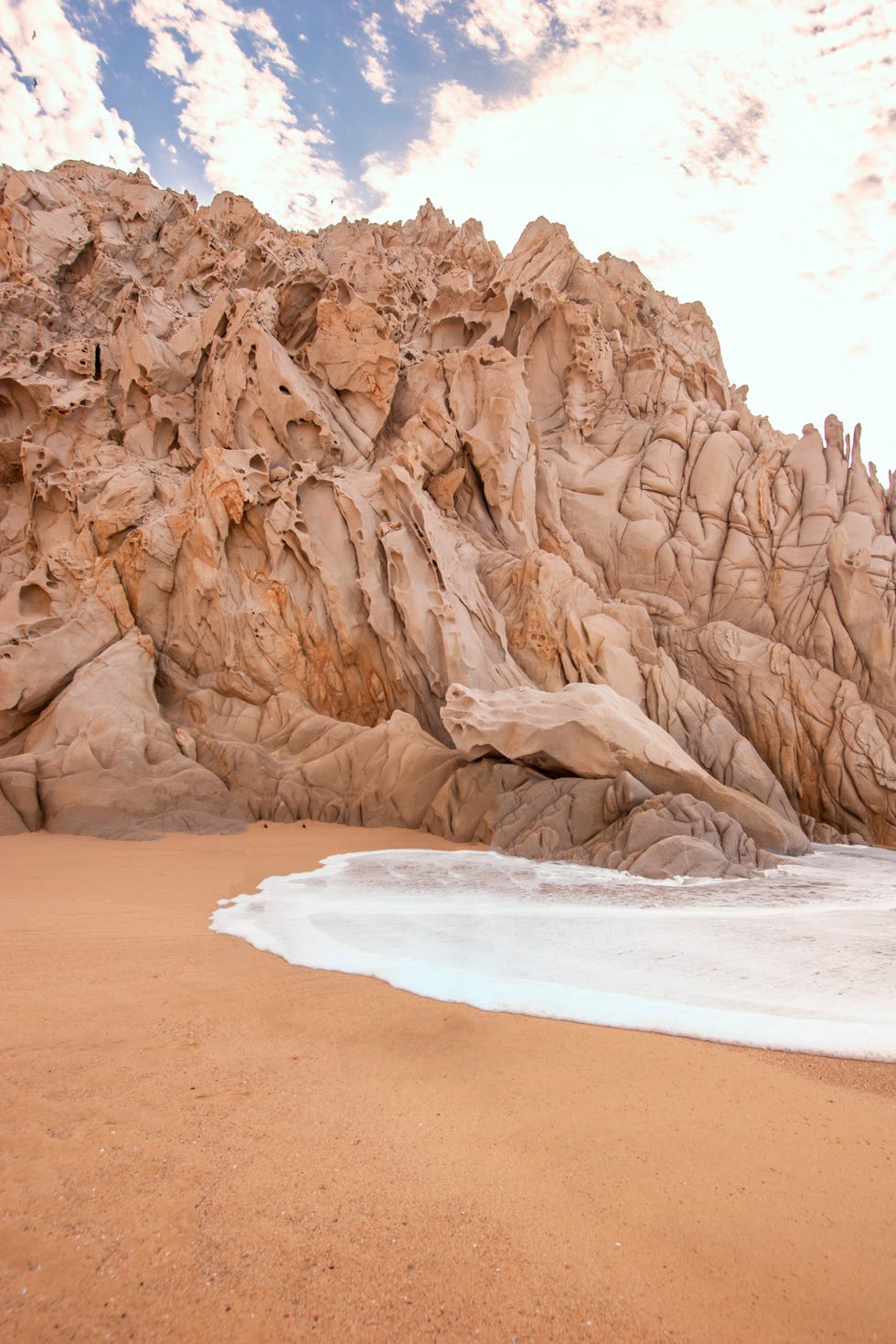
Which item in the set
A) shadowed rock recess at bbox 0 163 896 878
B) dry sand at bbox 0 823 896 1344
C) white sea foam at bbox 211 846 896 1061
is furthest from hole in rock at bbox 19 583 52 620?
dry sand at bbox 0 823 896 1344

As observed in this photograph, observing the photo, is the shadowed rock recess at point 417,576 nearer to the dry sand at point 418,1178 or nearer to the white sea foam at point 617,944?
the white sea foam at point 617,944

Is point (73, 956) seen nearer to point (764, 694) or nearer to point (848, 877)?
point (848, 877)

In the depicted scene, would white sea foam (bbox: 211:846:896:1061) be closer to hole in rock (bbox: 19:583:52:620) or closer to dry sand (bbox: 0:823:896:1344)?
dry sand (bbox: 0:823:896:1344)

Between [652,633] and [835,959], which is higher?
[652,633]

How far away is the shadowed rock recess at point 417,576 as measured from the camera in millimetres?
8852

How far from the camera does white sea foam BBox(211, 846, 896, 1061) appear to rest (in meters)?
2.70

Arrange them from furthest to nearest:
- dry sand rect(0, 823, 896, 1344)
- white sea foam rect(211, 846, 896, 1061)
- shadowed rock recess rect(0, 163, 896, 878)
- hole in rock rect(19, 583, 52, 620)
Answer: hole in rock rect(19, 583, 52, 620) → shadowed rock recess rect(0, 163, 896, 878) → white sea foam rect(211, 846, 896, 1061) → dry sand rect(0, 823, 896, 1344)

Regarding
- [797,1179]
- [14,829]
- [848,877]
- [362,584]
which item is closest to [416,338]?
[362,584]

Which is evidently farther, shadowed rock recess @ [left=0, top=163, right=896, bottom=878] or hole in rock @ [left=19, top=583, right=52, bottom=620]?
hole in rock @ [left=19, top=583, right=52, bottom=620]

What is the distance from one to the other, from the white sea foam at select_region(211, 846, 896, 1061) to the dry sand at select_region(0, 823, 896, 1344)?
0.23m

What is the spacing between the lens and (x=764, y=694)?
476 inches

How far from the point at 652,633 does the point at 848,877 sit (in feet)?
A: 23.1

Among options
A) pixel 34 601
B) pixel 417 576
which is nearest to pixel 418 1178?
pixel 417 576

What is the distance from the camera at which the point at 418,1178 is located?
164cm
